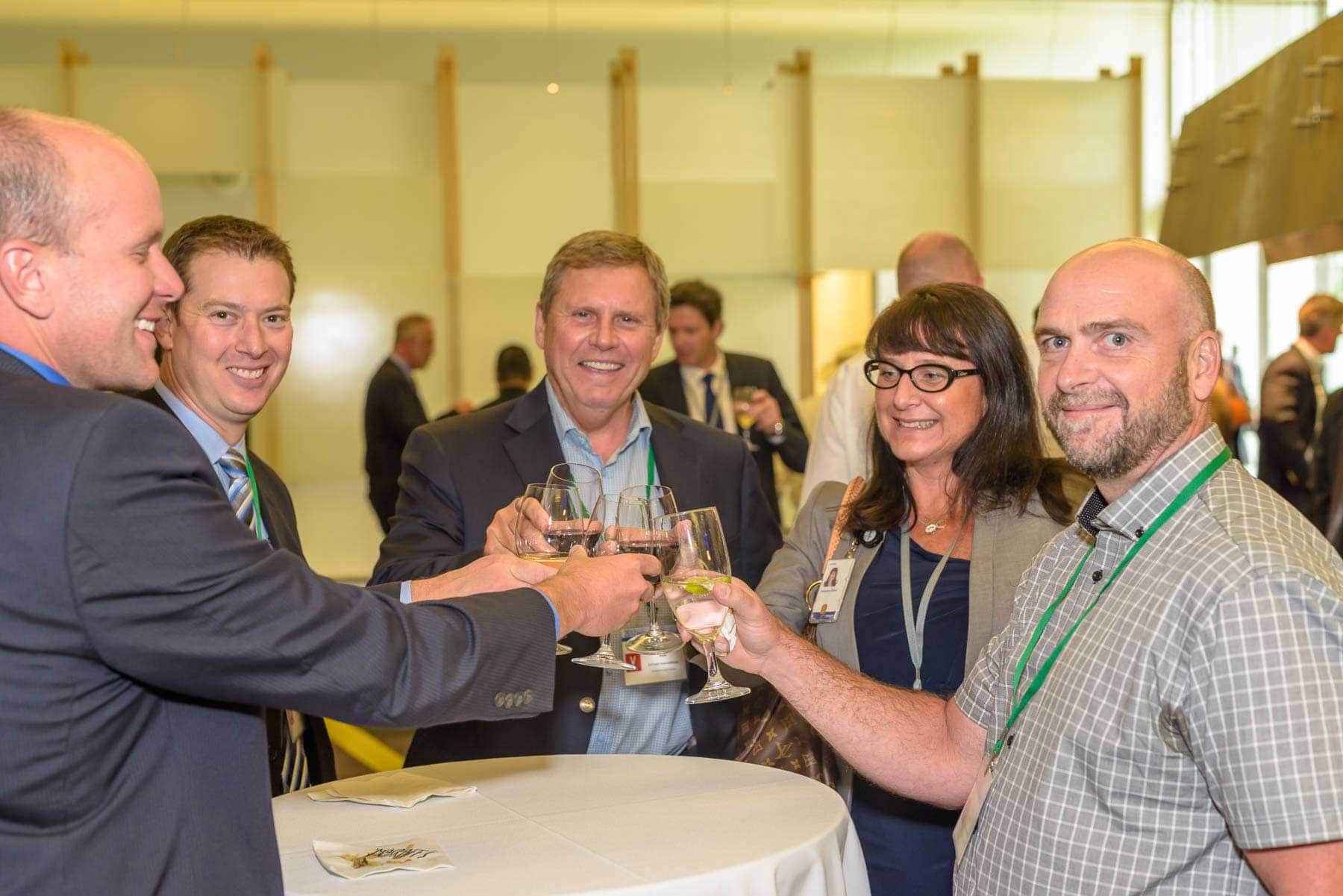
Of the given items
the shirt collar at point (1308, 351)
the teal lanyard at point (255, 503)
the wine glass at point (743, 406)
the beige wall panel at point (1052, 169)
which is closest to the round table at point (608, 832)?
the teal lanyard at point (255, 503)

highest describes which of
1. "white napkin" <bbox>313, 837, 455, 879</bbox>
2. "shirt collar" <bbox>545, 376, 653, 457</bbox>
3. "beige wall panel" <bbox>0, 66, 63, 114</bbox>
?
"beige wall panel" <bbox>0, 66, 63, 114</bbox>

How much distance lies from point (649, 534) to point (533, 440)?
2.94 ft

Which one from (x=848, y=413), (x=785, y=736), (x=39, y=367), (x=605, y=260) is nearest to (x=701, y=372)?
(x=848, y=413)

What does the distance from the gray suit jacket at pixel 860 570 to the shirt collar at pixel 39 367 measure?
1690 millimetres

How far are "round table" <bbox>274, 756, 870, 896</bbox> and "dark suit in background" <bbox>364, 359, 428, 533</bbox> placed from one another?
533 cm

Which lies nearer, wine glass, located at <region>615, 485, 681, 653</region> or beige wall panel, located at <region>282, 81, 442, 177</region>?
wine glass, located at <region>615, 485, 681, 653</region>

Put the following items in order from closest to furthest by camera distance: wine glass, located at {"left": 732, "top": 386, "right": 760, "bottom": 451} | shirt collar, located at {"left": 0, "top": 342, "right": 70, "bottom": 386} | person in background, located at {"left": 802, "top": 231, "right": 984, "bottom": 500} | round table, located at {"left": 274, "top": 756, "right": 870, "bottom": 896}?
shirt collar, located at {"left": 0, "top": 342, "right": 70, "bottom": 386}, round table, located at {"left": 274, "top": 756, "right": 870, "bottom": 896}, person in background, located at {"left": 802, "top": 231, "right": 984, "bottom": 500}, wine glass, located at {"left": 732, "top": 386, "right": 760, "bottom": 451}

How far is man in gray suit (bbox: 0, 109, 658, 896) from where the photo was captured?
1366mm

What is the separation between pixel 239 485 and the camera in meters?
2.77

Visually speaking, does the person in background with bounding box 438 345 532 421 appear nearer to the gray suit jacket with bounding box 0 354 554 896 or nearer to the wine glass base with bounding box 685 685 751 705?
the wine glass base with bounding box 685 685 751 705

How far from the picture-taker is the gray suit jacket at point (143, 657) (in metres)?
1.36

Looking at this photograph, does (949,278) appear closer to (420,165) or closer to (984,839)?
(984,839)

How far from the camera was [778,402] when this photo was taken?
607 cm

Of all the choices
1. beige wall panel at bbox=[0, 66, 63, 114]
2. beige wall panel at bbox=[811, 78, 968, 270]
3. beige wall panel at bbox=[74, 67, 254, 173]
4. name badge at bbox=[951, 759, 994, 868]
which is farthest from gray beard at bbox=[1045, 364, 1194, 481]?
beige wall panel at bbox=[0, 66, 63, 114]
